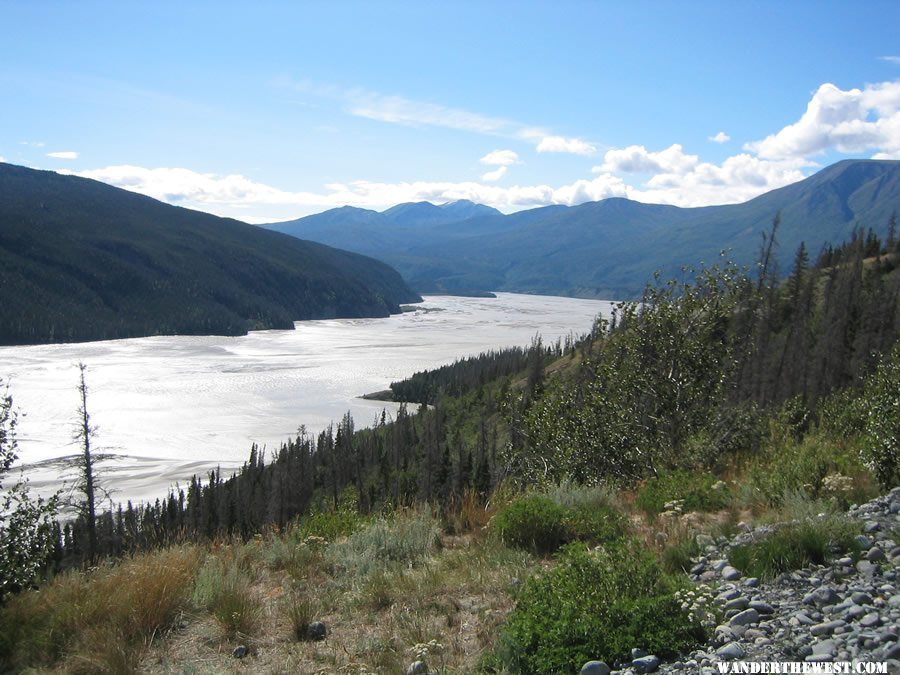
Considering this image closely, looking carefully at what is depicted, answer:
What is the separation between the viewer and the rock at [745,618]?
5004 mm

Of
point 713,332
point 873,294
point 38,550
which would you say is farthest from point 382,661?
point 873,294

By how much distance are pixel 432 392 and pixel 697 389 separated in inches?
4547

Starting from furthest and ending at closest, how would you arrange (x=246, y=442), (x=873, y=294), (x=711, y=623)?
1. (x=246, y=442)
2. (x=873, y=294)
3. (x=711, y=623)

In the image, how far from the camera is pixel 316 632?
20.8 ft

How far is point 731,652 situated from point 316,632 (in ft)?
12.6

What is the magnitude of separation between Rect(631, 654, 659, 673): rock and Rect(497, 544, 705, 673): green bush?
162 millimetres

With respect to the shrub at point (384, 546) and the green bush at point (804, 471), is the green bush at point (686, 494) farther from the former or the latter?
the shrub at point (384, 546)

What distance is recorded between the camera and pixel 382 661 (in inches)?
221

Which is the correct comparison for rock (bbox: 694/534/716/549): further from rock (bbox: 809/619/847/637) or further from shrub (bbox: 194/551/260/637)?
shrub (bbox: 194/551/260/637)

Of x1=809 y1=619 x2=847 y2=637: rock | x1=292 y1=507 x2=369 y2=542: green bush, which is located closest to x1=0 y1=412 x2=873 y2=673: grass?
x1=292 y1=507 x2=369 y2=542: green bush

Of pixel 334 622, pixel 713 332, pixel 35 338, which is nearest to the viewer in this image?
pixel 334 622

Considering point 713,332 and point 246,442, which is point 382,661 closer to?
point 713,332

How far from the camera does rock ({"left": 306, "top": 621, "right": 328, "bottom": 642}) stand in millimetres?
6332

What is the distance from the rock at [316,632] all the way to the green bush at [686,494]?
5112 mm
